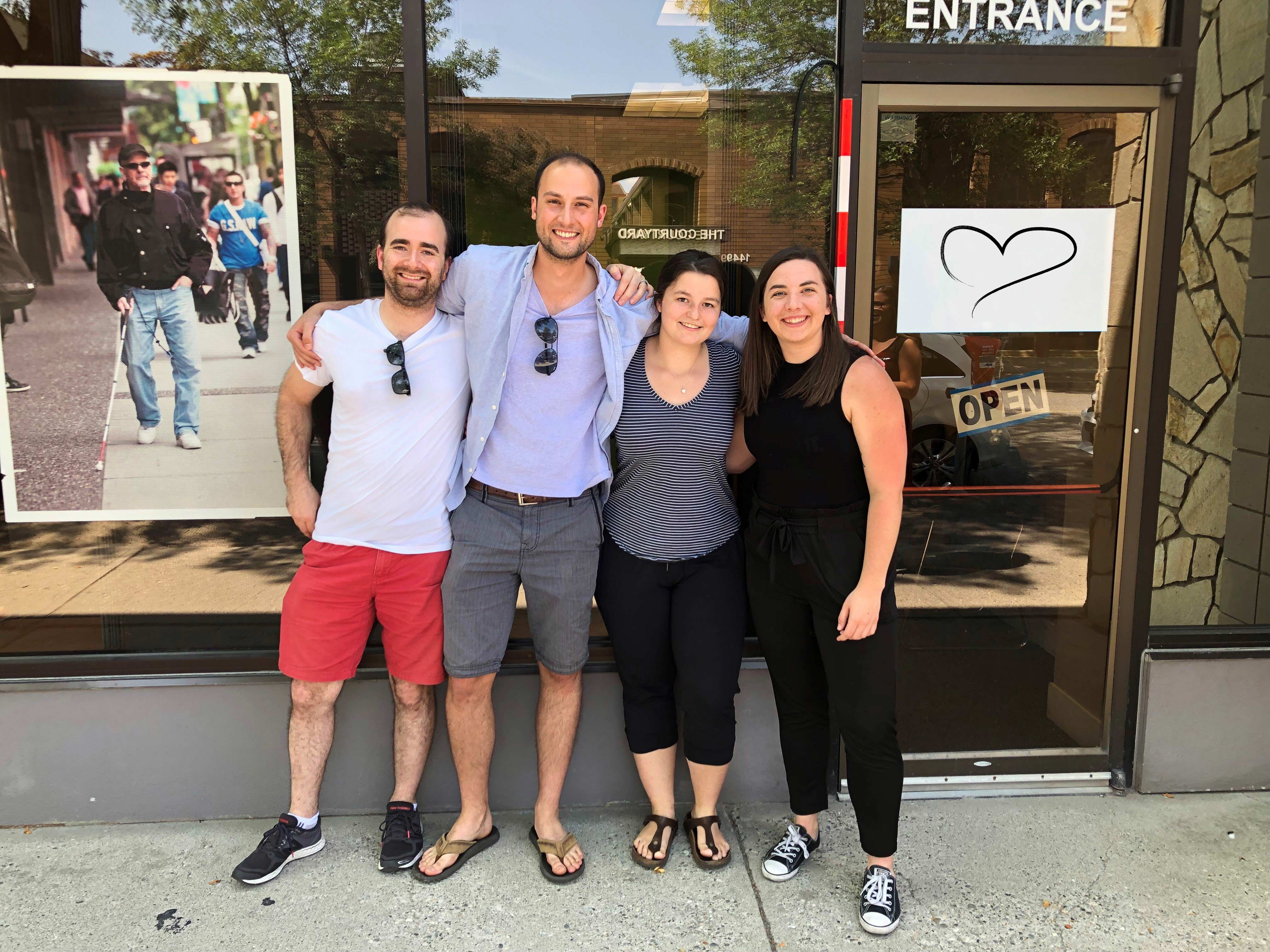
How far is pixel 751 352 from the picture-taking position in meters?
2.66

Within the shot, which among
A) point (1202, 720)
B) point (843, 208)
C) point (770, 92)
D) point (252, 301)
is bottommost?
point (1202, 720)

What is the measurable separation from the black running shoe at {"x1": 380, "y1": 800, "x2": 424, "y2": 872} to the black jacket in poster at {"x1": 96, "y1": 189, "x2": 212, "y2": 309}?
76.8 inches

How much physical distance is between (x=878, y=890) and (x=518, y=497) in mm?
1550

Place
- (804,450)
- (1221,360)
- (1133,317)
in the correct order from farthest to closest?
(1221,360)
(1133,317)
(804,450)

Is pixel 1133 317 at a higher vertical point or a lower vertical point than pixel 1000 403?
higher

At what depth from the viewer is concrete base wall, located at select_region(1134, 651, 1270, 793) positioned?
129 inches

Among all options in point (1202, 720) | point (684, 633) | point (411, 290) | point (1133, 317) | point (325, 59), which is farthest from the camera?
point (1202, 720)

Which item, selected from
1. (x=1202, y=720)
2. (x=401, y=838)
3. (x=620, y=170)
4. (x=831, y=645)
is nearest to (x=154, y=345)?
(x=620, y=170)

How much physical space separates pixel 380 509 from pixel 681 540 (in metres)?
0.91

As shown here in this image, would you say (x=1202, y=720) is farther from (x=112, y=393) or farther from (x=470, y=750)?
(x=112, y=393)

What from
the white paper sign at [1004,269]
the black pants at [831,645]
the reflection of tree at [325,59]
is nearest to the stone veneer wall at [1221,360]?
the white paper sign at [1004,269]

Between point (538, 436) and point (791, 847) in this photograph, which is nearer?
point (538, 436)

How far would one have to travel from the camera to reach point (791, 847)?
2865mm

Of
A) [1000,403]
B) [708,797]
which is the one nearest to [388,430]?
[708,797]
